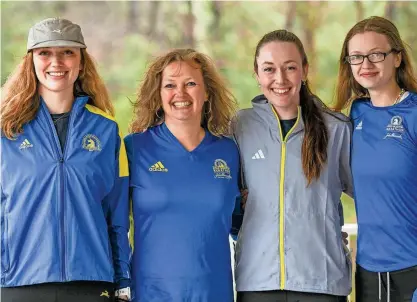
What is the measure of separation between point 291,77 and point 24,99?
3.94ft

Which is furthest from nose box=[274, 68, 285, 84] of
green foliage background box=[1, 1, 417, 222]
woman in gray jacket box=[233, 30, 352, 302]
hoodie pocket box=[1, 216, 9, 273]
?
green foliage background box=[1, 1, 417, 222]

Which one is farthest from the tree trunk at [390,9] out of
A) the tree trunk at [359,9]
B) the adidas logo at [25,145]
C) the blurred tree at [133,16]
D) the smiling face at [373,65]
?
the adidas logo at [25,145]

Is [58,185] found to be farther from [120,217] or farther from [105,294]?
[105,294]

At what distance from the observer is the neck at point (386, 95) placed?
11.4 ft

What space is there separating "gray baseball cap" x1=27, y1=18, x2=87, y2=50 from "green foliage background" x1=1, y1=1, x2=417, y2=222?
309 inches

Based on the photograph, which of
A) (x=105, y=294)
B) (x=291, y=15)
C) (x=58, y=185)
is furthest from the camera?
(x=291, y=15)

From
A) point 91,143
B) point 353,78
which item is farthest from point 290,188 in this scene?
point 91,143

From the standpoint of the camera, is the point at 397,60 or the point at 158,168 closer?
the point at 158,168

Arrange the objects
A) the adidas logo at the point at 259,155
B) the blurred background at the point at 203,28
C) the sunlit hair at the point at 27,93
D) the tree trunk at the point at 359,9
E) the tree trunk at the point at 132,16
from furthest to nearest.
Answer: the tree trunk at the point at 359,9, the tree trunk at the point at 132,16, the blurred background at the point at 203,28, the adidas logo at the point at 259,155, the sunlit hair at the point at 27,93

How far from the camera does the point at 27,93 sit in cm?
305

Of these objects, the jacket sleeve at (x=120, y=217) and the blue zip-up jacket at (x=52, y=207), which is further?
the jacket sleeve at (x=120, y=217)

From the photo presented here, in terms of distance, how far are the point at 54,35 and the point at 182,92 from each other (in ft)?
2.01

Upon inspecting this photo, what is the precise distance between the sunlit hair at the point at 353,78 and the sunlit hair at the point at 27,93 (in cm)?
119

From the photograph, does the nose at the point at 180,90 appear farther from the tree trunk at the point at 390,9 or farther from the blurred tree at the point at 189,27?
the tree trunk at the point at 390,9
